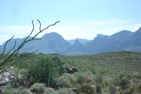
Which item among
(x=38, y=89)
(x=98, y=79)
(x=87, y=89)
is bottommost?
(x=87, y=89)

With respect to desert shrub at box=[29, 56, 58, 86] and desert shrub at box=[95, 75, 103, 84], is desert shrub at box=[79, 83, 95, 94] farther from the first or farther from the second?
desert shrub at box=[95, 75, 103, 84]

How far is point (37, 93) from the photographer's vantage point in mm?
17266

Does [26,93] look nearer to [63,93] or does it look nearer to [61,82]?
[63,93]

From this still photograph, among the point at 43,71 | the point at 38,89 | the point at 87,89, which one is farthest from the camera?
the point at 43,71

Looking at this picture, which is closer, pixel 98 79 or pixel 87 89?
pixel 87 89

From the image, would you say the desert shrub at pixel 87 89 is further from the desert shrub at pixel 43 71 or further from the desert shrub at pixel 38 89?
the desert shrub at pixel 38 89

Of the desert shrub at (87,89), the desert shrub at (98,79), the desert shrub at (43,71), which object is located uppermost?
the desert shrub at (43,71)

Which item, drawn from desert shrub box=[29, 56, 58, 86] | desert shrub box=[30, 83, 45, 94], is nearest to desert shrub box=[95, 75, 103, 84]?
desert shrub box=[29, 56, 58, 86]

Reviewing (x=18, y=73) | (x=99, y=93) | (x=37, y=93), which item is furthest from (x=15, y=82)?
(x=99, y=93)

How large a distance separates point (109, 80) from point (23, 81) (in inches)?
306

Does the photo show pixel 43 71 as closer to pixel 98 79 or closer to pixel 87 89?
pixel 87 89

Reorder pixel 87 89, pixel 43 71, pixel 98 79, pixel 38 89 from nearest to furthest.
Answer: pixel 38 89, pixel 87 89, pixel 43 71, pixel 98 79

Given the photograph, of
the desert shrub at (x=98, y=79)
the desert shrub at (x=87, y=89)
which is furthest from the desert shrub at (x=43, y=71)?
the desert shrub at (x=98, y=79)

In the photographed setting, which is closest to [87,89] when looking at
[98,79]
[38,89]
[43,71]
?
[38,89]
